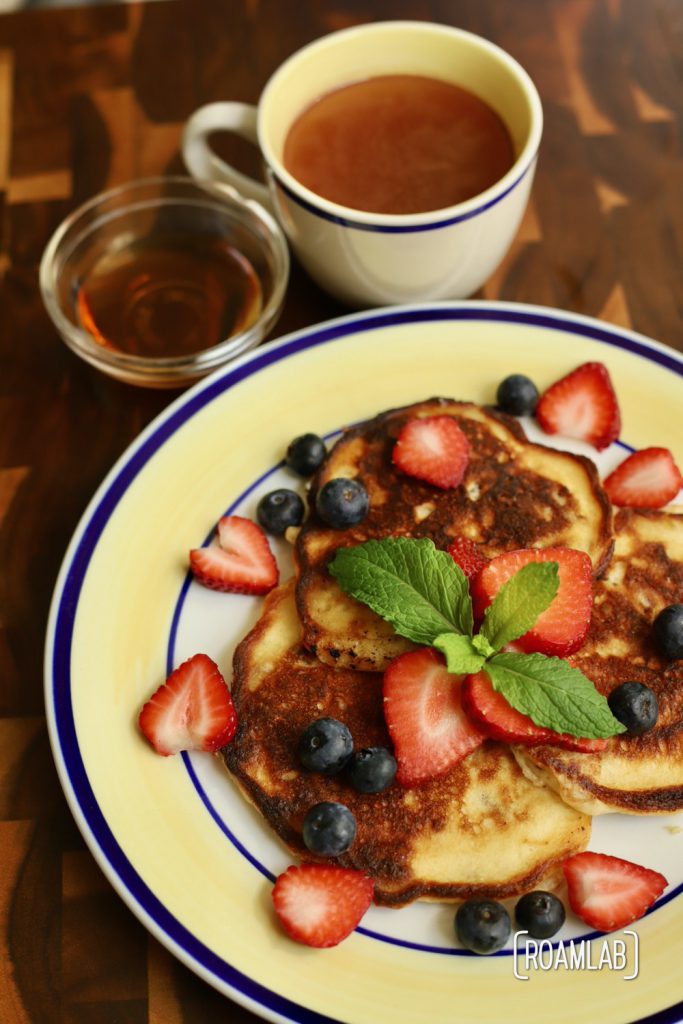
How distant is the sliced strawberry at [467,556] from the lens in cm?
164

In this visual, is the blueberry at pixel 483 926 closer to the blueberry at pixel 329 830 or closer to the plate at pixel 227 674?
the plate at pixel 227 674

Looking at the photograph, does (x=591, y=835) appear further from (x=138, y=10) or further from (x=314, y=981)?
(x=138, y=10)

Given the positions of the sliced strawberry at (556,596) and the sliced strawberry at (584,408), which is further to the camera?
the sliced strawberry at (584,408)

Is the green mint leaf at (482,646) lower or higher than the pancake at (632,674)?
higher

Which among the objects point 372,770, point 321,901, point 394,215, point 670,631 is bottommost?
point 321,901

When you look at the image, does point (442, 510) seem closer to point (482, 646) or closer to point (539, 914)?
point (482, 646)

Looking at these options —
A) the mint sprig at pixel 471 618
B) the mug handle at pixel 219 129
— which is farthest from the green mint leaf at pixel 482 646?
the mug handle at pixel 219 129

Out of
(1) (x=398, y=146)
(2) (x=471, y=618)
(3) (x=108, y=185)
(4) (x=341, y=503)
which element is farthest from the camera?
(3) (x=108, y=185)

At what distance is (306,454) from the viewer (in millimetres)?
1825

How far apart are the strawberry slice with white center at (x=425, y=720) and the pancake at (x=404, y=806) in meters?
0.04

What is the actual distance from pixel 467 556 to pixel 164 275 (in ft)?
3.05

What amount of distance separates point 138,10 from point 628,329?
4.72 ft

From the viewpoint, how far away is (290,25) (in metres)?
2.51

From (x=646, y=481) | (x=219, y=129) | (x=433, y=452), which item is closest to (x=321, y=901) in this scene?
(x=433, y=452)
